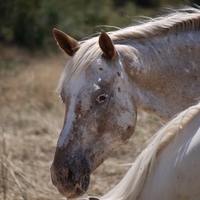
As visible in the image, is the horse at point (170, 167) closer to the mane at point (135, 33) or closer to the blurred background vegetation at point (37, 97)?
the blurred background vegetation at point (37, 97)

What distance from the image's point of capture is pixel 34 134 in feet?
29.9

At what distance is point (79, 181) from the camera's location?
12.9 ft

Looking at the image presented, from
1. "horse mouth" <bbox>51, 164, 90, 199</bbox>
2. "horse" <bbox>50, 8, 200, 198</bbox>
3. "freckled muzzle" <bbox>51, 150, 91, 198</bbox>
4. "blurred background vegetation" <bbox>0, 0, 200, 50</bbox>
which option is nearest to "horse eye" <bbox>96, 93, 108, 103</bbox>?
"horse" <bbox>50, 8, 200, 198</bbox>

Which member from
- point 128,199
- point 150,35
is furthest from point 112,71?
point 128,199

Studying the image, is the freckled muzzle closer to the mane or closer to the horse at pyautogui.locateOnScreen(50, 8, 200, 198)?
the horse at pyautogui.locateOnScreen(50, 8, 200, 198)

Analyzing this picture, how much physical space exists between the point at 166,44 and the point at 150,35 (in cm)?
12

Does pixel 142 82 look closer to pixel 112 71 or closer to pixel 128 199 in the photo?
pixel 112 71

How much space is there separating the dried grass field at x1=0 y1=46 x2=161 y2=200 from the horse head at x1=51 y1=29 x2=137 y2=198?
37cm

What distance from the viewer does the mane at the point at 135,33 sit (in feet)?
13.7

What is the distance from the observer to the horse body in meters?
3.06

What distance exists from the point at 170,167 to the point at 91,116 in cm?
103

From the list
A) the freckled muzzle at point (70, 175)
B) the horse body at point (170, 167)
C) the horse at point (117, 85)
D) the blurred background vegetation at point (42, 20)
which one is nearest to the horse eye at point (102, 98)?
the horse at point (117, 85)

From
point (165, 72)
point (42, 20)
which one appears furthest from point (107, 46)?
point (42, 20)

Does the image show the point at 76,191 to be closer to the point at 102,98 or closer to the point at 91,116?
the point at 91,116
